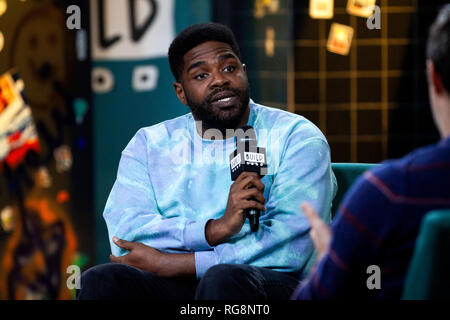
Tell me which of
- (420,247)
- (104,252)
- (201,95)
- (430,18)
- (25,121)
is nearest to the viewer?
(420,247)

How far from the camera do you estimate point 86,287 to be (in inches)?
67.0

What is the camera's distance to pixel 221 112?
6.74 feet

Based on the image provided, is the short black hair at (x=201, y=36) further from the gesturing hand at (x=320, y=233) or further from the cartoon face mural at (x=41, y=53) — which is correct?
the cartoon face mural at (x=41, y=53)

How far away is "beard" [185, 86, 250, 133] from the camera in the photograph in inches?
80.7

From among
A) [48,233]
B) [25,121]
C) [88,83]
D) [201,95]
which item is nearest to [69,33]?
[88,83]

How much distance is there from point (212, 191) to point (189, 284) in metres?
0.29

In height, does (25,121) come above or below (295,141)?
below

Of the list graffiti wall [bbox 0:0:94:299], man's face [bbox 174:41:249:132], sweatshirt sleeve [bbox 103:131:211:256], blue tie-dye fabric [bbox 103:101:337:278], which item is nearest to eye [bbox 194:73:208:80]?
man's face [bbox 174:41:249:132]

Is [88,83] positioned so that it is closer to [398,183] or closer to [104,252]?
[104,252]

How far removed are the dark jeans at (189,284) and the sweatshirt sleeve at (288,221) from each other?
0.24ft

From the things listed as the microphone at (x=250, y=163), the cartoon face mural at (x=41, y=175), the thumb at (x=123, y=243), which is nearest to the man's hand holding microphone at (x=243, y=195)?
the microphone at (x=250, y=163)

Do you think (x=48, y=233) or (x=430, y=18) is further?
(x=430, y=18)

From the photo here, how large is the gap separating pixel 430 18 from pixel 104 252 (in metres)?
3.25

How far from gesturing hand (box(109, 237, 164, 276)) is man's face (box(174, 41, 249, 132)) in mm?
468
